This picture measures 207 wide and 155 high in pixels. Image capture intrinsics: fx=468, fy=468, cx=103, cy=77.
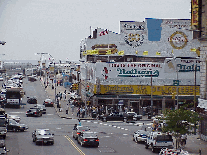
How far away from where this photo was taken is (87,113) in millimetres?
73812

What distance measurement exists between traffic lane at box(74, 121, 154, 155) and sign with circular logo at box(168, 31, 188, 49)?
41989mm

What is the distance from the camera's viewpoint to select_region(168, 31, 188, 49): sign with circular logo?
93188mm

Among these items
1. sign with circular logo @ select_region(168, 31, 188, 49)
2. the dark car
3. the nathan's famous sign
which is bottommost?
the dark car

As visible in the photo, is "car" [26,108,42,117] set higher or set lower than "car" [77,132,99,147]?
lower

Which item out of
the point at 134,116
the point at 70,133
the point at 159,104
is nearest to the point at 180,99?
the point at 159,104

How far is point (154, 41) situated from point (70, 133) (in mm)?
48699

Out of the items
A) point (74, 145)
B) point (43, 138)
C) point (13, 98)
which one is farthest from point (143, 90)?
point (43, 138)

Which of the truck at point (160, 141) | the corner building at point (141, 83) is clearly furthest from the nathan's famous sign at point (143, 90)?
the truck at point (160, 141)

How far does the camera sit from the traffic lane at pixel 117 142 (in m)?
37.8

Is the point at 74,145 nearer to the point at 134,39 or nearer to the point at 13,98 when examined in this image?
the point at 13,98

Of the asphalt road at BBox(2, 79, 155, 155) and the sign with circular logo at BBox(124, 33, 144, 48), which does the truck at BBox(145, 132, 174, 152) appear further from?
the sign with circular logo at BBox(124, 33, 144, 48)

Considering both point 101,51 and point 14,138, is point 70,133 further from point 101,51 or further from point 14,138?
point 101,51

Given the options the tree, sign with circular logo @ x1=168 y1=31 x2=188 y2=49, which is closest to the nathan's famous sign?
sign with circular logo @ x1=168 y1=31 x2=188 y2=49

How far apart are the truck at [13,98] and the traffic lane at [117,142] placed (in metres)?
26.7
